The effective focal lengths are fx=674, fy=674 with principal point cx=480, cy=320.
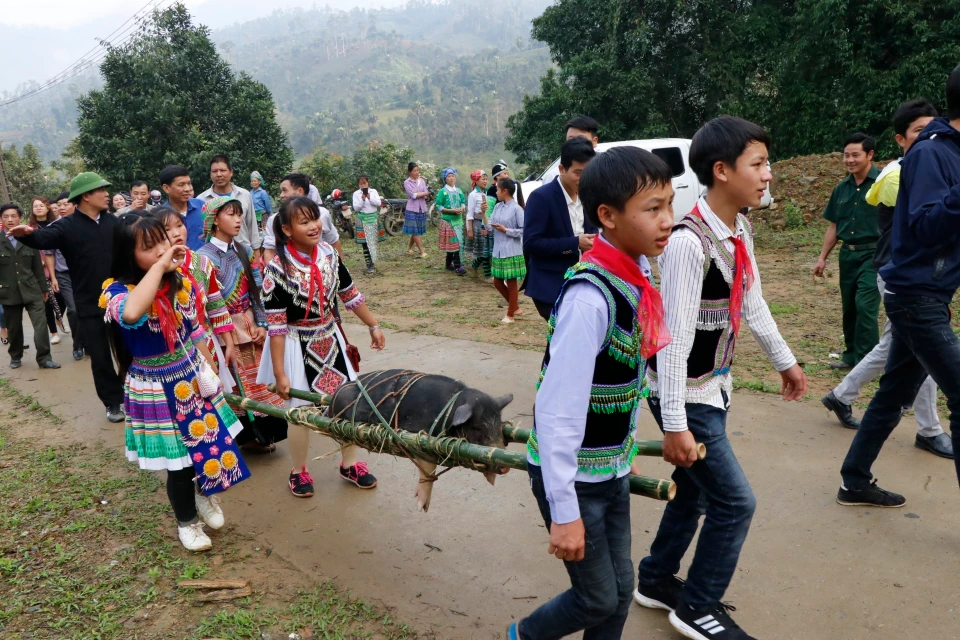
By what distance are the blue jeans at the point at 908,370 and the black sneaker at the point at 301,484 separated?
2864 millimetres

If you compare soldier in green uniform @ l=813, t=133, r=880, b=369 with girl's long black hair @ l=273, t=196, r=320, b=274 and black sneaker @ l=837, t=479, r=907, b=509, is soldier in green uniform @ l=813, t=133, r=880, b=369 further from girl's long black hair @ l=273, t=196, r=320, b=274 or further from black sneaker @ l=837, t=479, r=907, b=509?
girl's long black hair @ l=273, t=196, r=320, b=274

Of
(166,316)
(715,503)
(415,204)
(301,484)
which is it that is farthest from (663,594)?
(415,204)

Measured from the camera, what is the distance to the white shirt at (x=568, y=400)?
5.87 ft

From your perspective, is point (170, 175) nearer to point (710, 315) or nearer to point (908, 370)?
point (710, 315)

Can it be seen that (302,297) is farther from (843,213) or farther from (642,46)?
(642,46)

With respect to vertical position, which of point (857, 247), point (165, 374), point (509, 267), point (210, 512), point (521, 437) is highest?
point (857, 247)

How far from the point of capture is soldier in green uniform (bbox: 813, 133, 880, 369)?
496cm

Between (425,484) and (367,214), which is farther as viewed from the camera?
(367,214)

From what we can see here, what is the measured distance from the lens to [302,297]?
363cm

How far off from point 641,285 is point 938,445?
2.95 metres

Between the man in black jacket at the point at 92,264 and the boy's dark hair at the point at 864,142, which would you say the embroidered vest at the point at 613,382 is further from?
the man in black jacket at the point at 92,264

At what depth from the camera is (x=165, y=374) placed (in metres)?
3.28

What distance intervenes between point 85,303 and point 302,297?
2987 mm

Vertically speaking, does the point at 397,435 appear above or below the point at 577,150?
below
